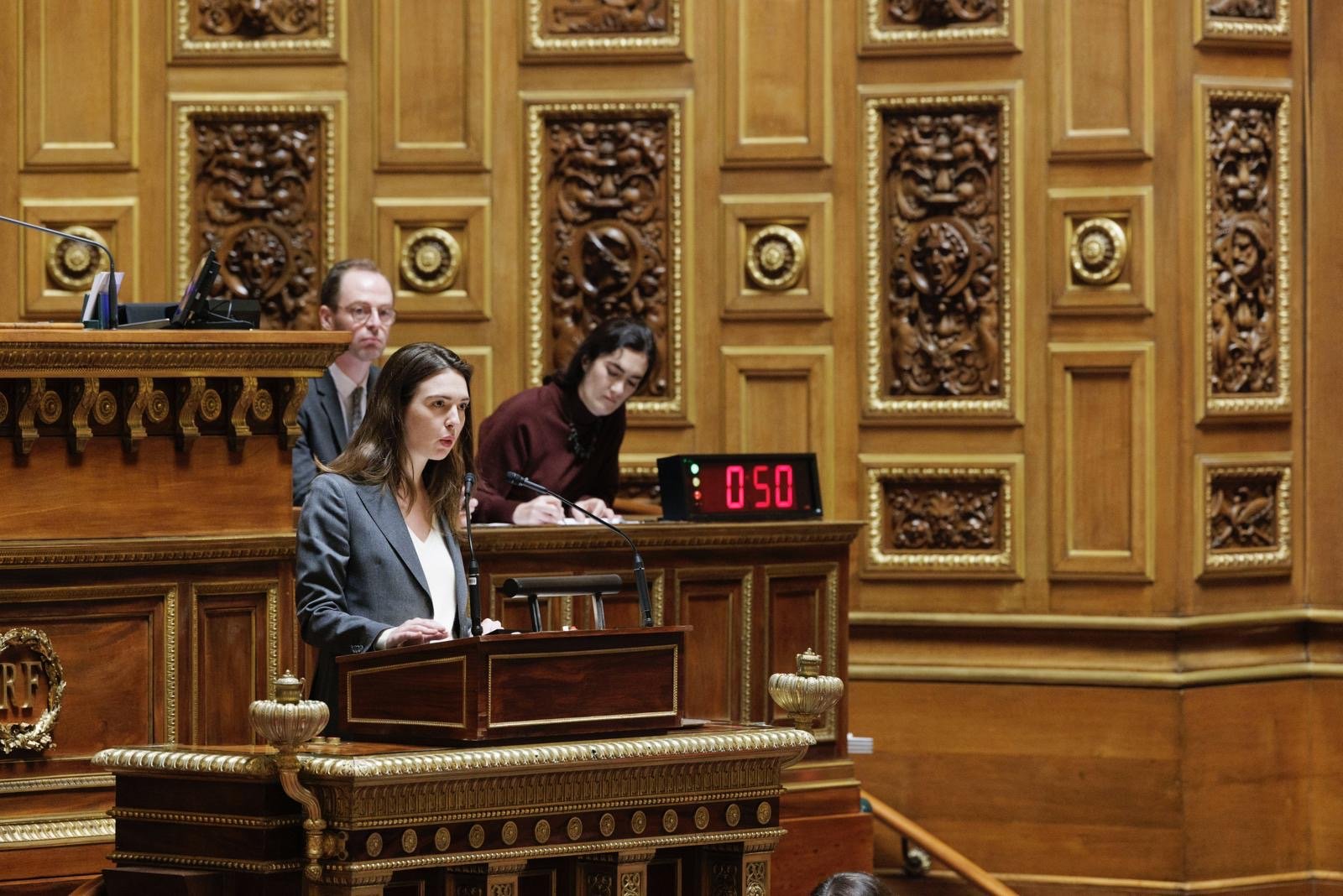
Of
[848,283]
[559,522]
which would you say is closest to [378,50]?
[848,283]

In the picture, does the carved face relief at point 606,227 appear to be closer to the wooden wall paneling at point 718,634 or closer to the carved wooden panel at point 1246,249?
the wooden wall paneling at point 718,634

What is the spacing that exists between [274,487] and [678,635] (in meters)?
1.54

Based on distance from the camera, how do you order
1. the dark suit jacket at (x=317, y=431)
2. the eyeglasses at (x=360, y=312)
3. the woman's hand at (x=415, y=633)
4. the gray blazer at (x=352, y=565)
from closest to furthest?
the woman's hand at (x=415, y=633) → the gray blazer at (x=352, y=565) → the dark suit jacket at (x=317, y=431) → the eyeglasses at (x=360, y=312)

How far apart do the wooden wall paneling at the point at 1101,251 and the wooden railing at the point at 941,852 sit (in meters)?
1.62

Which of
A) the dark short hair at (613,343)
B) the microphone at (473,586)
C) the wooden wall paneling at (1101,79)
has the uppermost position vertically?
the wooden wall paneling at (1101,79)

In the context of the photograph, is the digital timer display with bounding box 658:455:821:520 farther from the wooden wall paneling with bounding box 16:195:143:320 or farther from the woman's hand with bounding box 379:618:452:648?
the wooden wall paneling with bounding box 16:195:143:320

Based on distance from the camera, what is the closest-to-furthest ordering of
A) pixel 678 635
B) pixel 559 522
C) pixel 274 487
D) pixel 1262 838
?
pixel 678 635 < pixel 274 487 < pixel 559 522 < pixel 1262 838

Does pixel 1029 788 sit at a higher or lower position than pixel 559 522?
lower

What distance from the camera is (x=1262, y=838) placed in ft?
22.0

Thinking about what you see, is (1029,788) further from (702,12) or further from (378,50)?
(378,50)

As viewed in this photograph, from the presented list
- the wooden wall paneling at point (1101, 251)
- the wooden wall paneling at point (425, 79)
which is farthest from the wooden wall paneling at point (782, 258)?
the wooden wall paneling at point (425, 79)

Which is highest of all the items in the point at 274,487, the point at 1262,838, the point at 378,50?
the point at 378,50

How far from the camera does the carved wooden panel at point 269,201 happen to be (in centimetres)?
701

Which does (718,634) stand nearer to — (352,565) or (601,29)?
(352,565)
